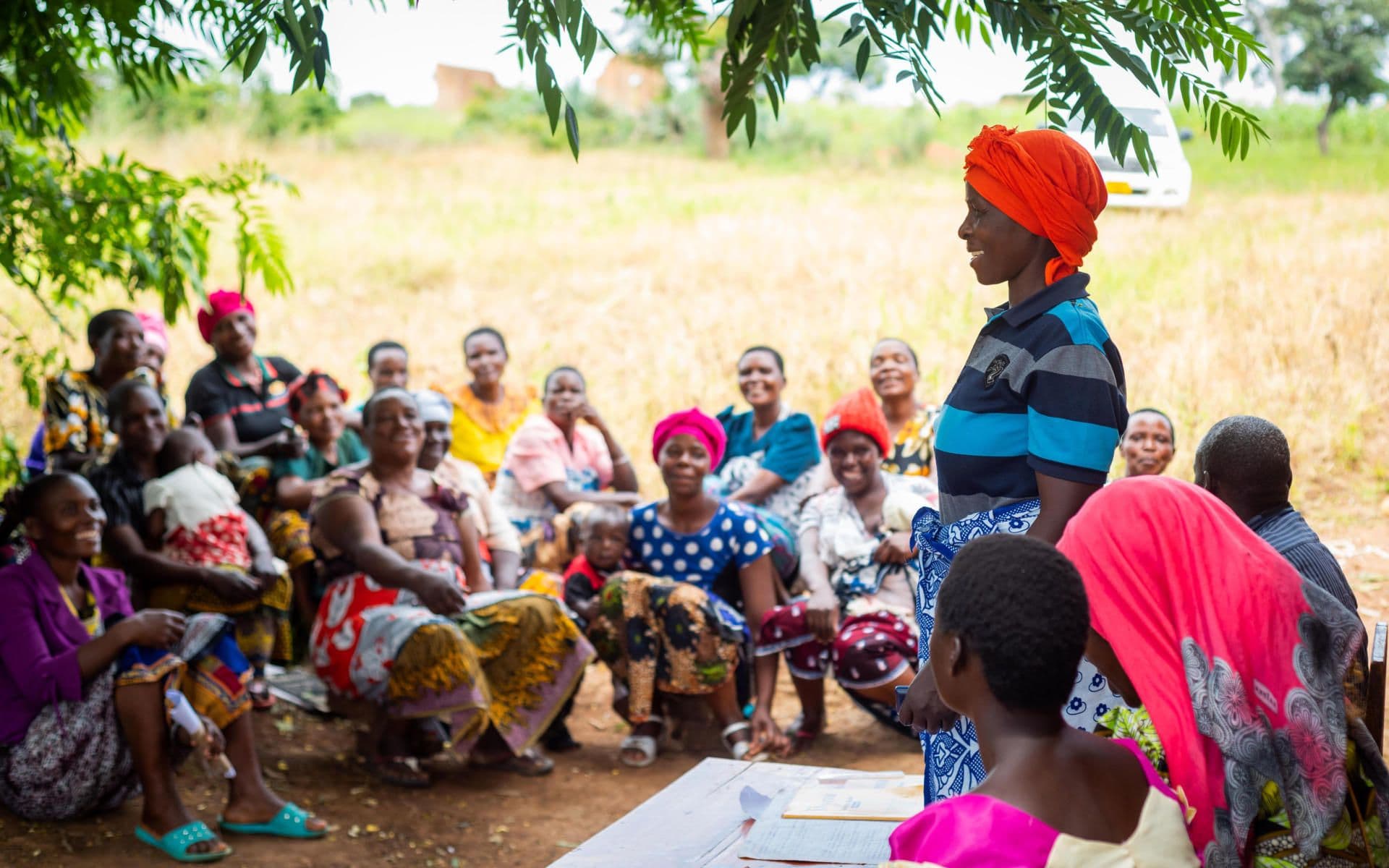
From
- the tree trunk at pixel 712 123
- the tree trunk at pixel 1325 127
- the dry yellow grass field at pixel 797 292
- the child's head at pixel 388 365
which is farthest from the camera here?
the tree trunk at pixel 712 123

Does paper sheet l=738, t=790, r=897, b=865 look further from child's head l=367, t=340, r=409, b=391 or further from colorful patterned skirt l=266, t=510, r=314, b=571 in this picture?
child's head l=367, t=340, r=409, b=391

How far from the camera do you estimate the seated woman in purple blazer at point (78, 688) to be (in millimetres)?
4246

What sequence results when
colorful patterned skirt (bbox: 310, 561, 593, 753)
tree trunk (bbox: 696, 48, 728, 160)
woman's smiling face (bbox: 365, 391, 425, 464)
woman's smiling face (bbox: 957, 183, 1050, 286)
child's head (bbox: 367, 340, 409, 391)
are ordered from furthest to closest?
tree trunk (bbox: 696, 48, 728, 160)
child's head (bbox: 367, 340, 409, 391)
woman's smiling face (bbox: 365, 391, 425, 464)
colorful patterned skirt (bbox: 310, 561, 593, 753)
woman's smiling face (bbox: 957, 183, 1050, 286)

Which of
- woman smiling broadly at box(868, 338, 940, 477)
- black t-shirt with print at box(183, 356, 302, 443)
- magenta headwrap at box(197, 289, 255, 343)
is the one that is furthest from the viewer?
magenta headwrap at box(197, 289, 255, 343)

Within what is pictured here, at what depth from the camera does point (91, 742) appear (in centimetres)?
435

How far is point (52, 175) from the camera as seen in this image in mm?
4578

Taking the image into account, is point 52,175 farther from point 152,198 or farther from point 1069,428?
point 1069,428

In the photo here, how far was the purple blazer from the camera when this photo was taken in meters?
4.21

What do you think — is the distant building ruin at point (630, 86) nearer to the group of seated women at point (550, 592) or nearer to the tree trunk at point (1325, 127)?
the tree trunk at point (1325, 127)

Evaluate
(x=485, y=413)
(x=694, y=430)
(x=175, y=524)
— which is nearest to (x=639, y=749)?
(x=694, y=430)

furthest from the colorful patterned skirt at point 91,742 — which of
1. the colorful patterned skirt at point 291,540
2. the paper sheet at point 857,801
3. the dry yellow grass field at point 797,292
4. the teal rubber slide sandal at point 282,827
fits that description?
the dry yellow grass field at point 797,292

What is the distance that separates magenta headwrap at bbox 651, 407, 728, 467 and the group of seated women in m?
0.01

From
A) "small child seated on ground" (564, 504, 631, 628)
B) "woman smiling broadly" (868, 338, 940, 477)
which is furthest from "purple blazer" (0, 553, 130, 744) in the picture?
"woman smiling broadly" (868, 338, 940, 477)

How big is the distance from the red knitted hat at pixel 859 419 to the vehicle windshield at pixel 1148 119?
245cm
